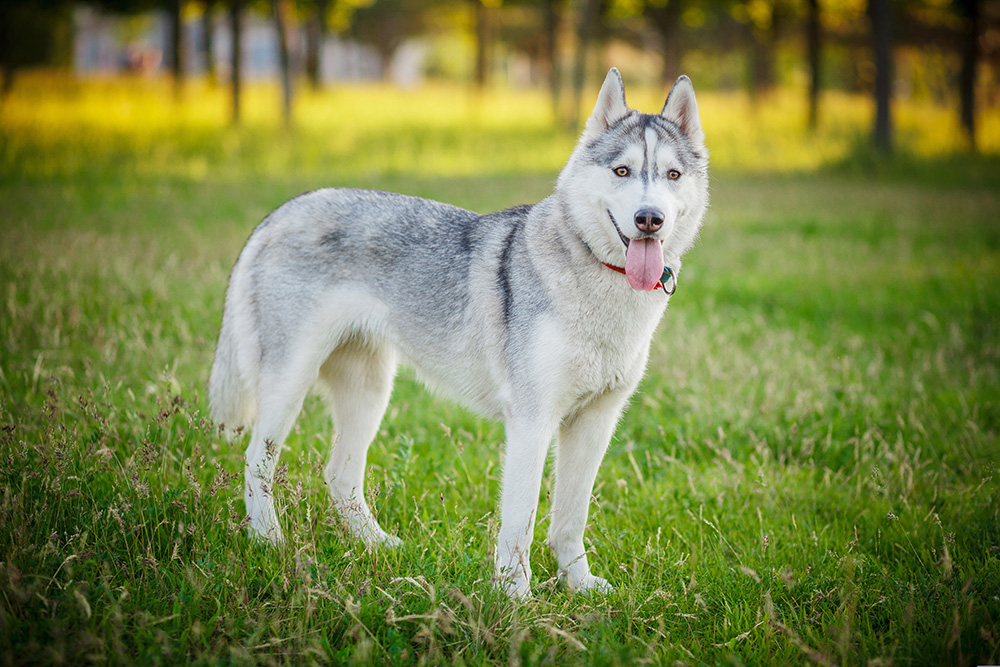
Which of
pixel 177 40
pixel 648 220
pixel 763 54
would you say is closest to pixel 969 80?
pixel 763 54

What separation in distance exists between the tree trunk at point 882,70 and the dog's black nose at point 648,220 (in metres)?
17.9

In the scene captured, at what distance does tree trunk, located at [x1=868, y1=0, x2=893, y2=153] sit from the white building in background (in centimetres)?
2889

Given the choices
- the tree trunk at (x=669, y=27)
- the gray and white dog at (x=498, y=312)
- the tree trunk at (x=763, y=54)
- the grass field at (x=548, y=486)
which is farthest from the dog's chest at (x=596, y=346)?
the tree trunk at (x=763, y=54)

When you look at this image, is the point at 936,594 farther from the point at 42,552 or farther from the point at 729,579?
the point at 42,552

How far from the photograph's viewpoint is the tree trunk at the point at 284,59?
59.3 ft

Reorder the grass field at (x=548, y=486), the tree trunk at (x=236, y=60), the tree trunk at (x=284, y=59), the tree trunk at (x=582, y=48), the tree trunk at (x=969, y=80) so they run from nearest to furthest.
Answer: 1. the grass field at (x=548, y=486)
2. the tree trunk at (x=284, y=59)
3. the tree trunk at (x=236, y=60)
4. the tree trunk at (x=582, y=48)
5. the tree trunk at (x=969, y=80)

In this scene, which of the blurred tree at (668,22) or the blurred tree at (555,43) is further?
the blurred tree at (668,22)

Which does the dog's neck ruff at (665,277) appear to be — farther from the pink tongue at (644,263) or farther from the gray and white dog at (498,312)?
the pink tongue at (644,263)

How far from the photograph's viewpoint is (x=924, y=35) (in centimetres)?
2959

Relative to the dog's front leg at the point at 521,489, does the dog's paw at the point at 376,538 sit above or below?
below

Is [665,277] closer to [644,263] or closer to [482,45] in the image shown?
[644,263]

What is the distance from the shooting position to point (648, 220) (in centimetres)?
276

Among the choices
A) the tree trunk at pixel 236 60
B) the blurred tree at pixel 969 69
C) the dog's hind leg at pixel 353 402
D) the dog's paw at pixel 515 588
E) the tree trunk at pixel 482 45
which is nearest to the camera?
the dog's paw at pixel 515 588

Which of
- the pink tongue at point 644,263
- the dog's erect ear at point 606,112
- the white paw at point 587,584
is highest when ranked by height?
the dog's erect ear at point 606,112
